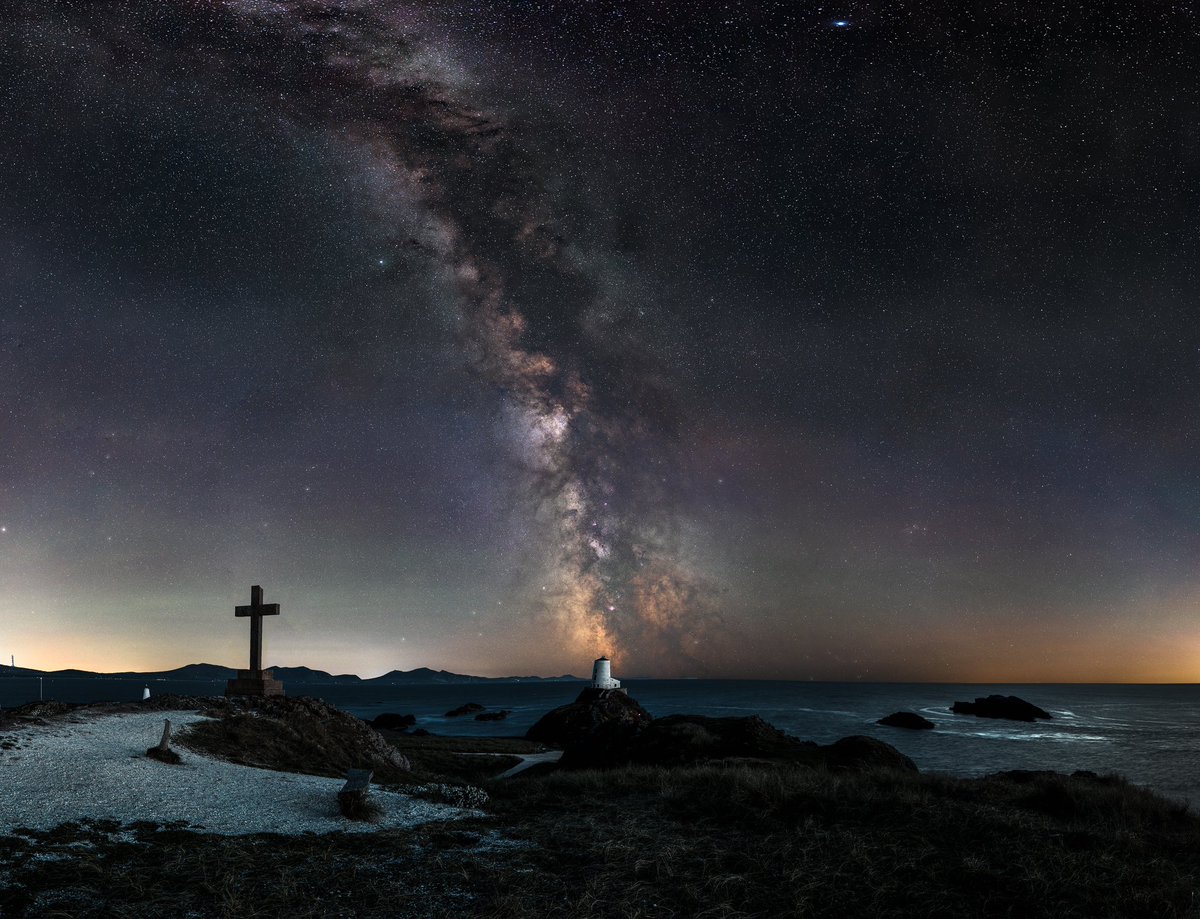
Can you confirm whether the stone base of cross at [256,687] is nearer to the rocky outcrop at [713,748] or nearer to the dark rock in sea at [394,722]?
the rocky outcrop at [713,748]

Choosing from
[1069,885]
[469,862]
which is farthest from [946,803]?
[469,862]

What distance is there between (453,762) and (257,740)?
1015 centimetres

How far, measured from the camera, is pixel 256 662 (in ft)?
81.6

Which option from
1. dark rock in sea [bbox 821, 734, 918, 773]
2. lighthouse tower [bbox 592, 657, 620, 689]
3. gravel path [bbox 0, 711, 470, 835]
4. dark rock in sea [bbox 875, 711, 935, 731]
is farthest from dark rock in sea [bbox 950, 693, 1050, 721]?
gravel path [bbox 0, 711, 470, 835]

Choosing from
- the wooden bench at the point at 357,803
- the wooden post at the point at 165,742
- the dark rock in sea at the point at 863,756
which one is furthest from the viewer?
the dark rock in sea at the point at 863,756

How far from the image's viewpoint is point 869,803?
12781 mm

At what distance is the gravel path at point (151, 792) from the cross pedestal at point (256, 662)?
7.45 metres

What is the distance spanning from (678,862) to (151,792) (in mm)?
8644

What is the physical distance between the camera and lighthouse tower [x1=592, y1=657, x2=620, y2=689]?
163 ft

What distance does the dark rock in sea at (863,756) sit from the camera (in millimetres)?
21500

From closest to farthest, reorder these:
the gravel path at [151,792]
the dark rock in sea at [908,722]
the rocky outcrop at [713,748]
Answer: the gravel path at [151,792] → the rocky outcrop at [713,748] → the dark rock in sea at [908,722]

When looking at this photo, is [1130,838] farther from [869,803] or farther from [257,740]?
[257,740]

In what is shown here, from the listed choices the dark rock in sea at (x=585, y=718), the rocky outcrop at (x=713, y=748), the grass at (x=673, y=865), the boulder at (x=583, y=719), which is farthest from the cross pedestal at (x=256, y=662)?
the boulder at (x=583, y=719)

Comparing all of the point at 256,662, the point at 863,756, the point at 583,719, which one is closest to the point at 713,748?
the point at 863,756
